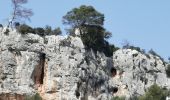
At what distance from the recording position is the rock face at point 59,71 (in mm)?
67938

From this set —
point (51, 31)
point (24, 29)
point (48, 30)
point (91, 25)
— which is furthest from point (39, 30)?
point (91, 25)

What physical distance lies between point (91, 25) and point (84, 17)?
1.37 meters

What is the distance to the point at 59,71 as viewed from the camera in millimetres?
69625

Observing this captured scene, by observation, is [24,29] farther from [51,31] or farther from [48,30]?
[51,31]

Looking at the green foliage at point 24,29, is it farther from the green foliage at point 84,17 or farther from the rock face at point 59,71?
the green foliage at point 84,17

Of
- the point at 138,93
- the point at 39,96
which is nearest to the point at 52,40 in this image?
the point at 39,96

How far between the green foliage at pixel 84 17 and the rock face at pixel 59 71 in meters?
3.88

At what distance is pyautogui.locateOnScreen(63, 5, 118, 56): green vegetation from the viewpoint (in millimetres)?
76062

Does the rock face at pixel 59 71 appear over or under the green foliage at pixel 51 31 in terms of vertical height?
under

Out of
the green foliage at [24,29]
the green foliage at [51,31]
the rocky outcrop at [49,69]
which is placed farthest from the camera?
the green foliage at [51,31]

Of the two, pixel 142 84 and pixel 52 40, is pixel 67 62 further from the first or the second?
pixel 142 84

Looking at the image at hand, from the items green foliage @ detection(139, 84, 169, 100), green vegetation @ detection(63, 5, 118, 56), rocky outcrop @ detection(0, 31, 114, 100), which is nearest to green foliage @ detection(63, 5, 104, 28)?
green vegetation @ detection(63, 5, 118, 56)

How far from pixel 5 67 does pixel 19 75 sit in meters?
1.84

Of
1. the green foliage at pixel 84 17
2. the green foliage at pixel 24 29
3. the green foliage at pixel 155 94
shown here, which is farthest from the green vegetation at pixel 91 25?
the green foliage at pixel 155 94
